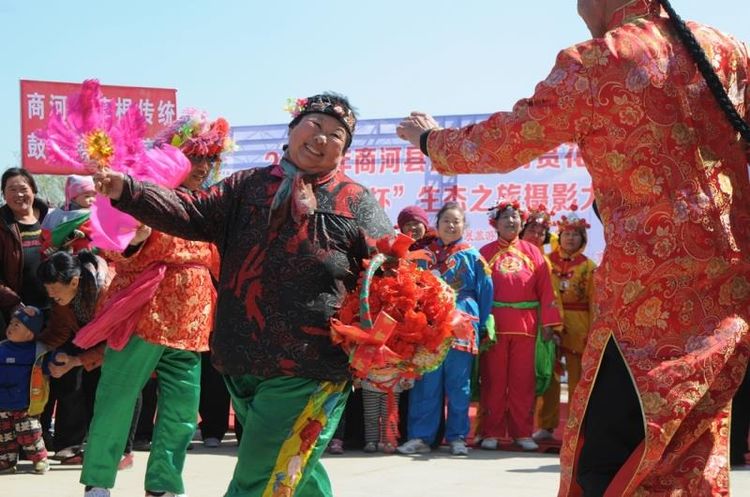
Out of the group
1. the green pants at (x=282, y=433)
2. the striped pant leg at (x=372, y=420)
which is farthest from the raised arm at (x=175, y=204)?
the striped pant leg at (x=372, y=420)

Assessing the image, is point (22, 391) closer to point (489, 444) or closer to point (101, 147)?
point (101, 147)

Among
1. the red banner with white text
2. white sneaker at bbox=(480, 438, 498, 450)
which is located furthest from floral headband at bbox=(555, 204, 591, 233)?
the red banner with white text

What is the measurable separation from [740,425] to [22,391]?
483 cm

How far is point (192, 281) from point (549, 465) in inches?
130

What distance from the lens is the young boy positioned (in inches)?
286

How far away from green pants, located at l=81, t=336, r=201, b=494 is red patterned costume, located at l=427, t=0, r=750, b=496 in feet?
8.66

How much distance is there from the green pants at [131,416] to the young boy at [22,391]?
171 cm

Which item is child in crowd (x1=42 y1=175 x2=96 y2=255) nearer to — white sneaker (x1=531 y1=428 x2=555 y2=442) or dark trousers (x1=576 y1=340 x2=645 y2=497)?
white sneaker (x1=531 y1=428 x2=555 y2=442)

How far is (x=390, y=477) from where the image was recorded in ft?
24.2

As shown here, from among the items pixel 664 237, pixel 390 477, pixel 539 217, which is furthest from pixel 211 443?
pixel 664 237

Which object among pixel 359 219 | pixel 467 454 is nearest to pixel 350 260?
pixel 359 219

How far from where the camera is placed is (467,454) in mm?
8711

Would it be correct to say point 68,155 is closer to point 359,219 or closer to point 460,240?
point 359,219

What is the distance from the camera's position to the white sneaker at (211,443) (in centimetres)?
892
